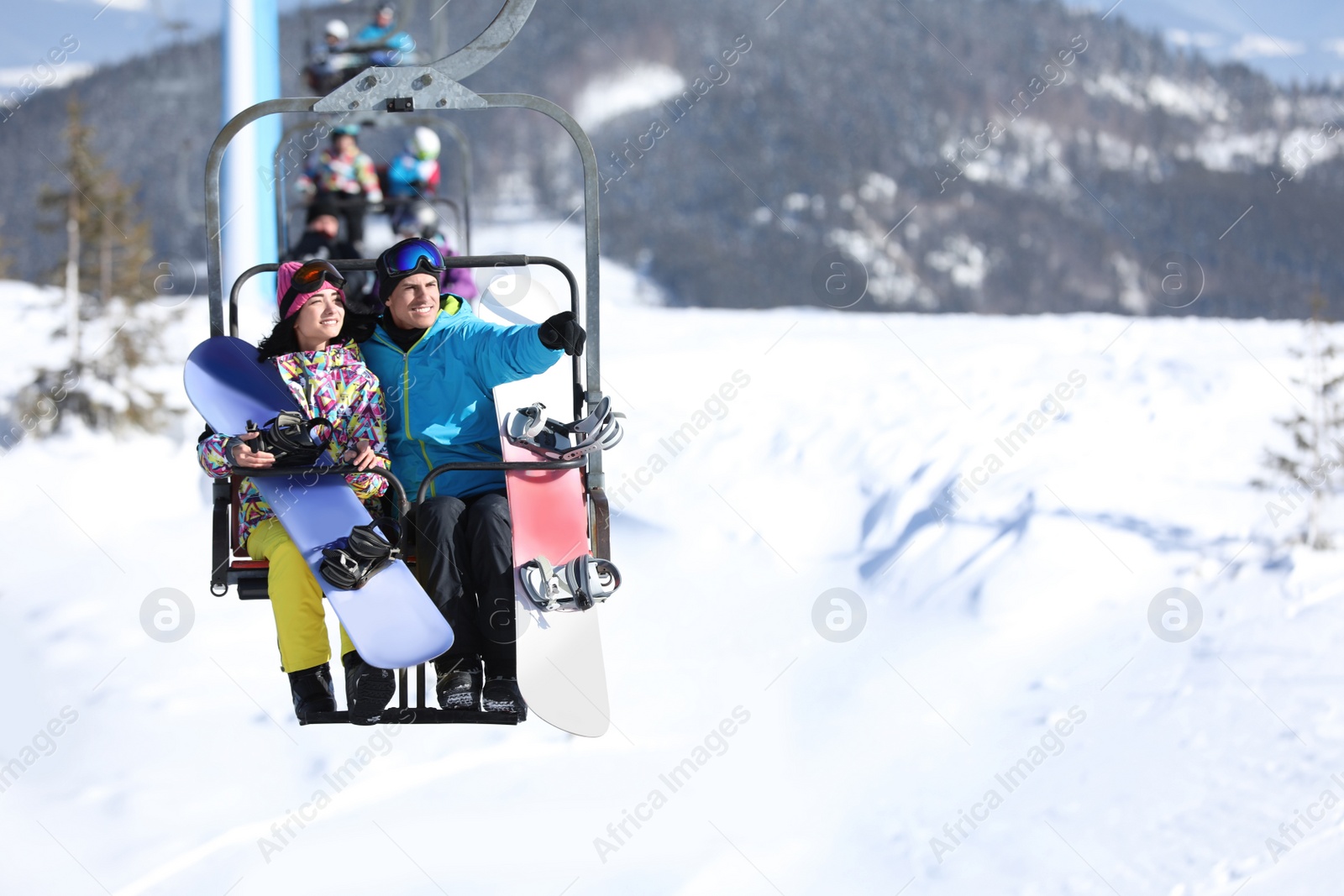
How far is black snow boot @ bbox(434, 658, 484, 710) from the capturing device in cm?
272

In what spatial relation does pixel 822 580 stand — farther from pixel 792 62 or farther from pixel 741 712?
pixel 792 62

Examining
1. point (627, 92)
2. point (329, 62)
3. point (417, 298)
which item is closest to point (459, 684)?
point (417, 298)

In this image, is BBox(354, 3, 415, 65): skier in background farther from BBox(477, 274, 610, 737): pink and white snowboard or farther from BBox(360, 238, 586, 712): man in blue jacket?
BBox(477, 274, 610, 737): pink and white snowboard

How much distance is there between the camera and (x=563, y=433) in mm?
2816

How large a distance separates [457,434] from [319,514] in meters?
0.39

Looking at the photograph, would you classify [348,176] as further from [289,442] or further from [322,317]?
[289,442]

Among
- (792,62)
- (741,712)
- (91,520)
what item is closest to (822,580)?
(741,712)

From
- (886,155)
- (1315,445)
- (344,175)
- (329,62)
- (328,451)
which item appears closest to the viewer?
(328,451)

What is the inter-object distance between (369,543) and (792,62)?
195 feet

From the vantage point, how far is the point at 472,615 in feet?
9.24

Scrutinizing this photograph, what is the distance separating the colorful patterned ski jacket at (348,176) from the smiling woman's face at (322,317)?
204 inches

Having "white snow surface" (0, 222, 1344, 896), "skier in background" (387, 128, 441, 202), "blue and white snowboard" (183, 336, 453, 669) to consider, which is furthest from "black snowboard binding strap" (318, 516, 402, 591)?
"skier in background" (387, 128, 441, 202)

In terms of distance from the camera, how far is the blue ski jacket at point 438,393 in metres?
3.00

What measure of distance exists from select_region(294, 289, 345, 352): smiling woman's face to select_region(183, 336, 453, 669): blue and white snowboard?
0.14m
